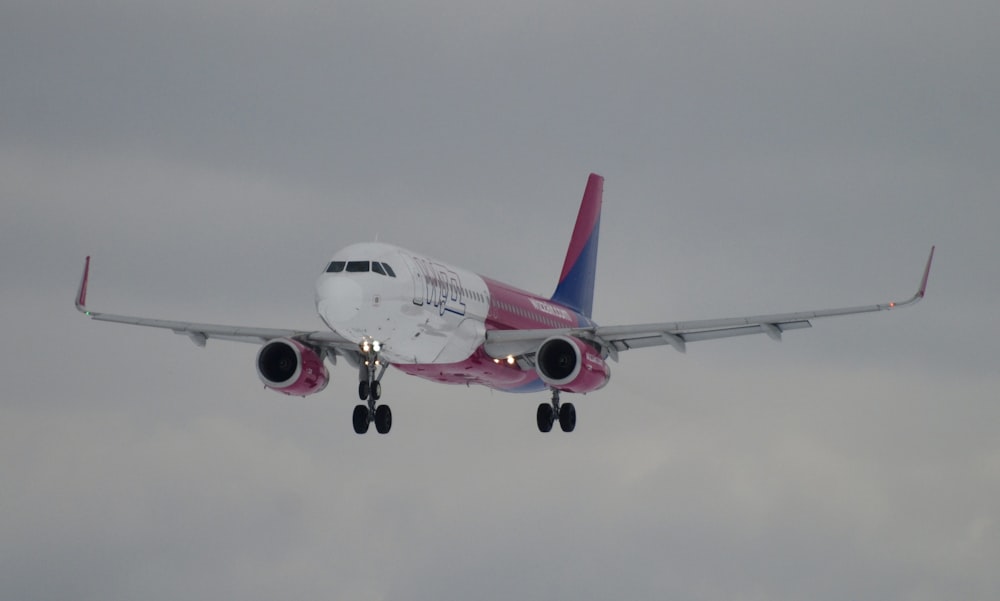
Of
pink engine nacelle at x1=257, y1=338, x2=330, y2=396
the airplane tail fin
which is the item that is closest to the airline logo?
the airplane tail fin

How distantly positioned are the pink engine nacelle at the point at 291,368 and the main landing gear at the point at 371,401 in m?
2.19

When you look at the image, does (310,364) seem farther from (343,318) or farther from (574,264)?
(574,264)

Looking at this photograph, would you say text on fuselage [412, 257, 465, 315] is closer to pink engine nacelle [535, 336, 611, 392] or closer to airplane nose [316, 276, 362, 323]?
airplane nose [316, 276, 362, 323]

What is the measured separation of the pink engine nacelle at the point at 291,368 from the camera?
6662 cm

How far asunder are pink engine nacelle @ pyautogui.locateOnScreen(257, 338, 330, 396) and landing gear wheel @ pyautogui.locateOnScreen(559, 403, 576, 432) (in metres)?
10.7

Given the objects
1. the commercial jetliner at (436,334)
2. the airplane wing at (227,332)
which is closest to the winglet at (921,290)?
the commercial jetliner at (436,334)

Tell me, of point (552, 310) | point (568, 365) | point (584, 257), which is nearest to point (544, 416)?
point (568, 365)

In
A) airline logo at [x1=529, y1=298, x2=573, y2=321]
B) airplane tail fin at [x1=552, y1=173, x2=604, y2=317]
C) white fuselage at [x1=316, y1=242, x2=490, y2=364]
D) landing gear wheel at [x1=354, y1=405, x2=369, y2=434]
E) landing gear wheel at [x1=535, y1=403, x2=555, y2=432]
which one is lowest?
landing gear wheel at [x1=354, y1=405, x2=369, y2=434]

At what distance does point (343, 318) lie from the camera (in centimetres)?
5778

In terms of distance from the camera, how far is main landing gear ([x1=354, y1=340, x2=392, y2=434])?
6431cm

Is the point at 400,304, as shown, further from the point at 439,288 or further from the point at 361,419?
the point at 361,419

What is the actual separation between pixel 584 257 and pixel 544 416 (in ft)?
64.1

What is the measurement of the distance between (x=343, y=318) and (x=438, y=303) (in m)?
5.67

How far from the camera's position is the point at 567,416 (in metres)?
71.6
